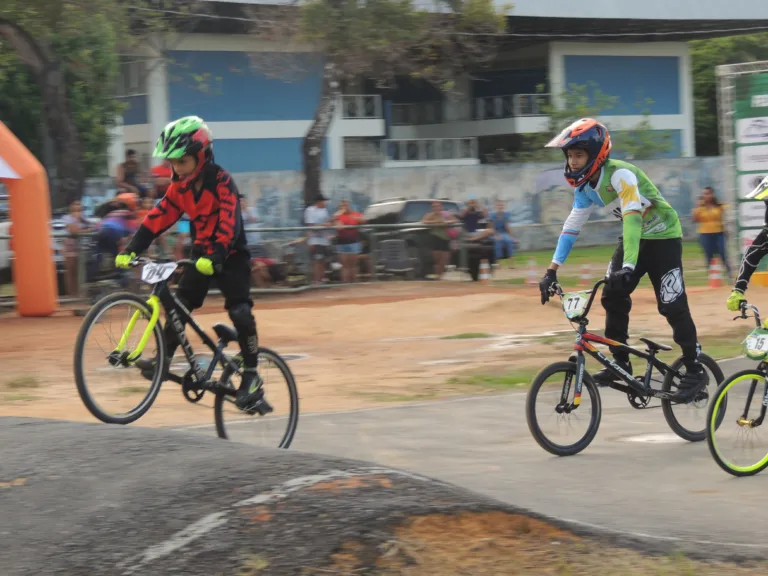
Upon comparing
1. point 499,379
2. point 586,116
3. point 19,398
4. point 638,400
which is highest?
point 586,116

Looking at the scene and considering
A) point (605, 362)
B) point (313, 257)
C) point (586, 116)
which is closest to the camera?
point (605, 362)

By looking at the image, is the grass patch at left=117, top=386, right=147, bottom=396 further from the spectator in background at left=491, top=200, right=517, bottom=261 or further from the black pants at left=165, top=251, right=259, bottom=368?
the spectator in background at left=491, top=200, right=517, bottom=261

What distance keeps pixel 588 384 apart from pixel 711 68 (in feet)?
178

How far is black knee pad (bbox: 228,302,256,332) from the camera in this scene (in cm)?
740

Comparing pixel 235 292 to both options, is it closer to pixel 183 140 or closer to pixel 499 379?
pixel 183 140

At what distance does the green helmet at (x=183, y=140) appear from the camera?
6941 mm

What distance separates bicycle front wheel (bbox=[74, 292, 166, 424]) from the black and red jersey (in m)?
0.51

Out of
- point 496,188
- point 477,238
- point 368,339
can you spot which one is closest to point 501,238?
point 477,238

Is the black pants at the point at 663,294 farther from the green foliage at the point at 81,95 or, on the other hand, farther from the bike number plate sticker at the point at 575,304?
the green foliage at the point at 81,95

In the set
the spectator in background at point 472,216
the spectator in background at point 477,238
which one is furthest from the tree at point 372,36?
the spectator in background at point 477,238

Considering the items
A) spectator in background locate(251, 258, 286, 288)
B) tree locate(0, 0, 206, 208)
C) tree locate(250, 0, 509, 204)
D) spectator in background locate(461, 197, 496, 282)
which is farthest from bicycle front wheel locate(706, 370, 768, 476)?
tree locate(250, 0, 509, 204)

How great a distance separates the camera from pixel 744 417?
7164mm

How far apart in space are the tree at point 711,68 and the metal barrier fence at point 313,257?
36544 mm

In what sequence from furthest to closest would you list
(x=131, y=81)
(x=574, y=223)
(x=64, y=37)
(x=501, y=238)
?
(x=131, y=81) → (x=501, y=238) → (x=64, y=37) → (x=574, y=223)
